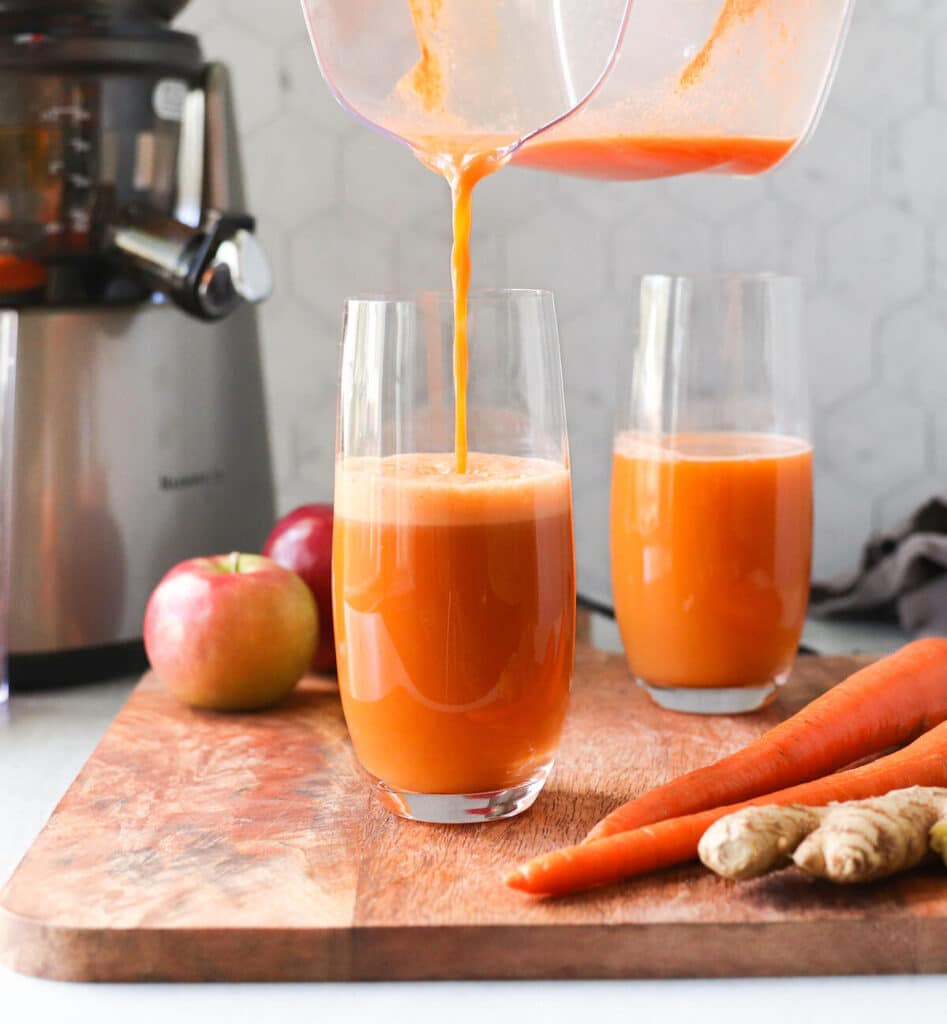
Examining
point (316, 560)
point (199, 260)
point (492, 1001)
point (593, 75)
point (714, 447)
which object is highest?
point (593, 75)

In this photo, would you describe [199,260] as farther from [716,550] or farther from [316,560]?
[716,550]

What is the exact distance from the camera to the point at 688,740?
1047 millimetres

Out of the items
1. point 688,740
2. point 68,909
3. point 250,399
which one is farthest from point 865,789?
point 250,399

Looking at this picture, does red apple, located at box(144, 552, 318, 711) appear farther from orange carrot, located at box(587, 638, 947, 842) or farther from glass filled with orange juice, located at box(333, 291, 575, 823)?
orange carrot, located at box(587, 638, 947, 842)

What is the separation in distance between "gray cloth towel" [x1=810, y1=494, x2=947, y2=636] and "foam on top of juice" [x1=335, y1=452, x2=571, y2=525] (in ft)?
2.06

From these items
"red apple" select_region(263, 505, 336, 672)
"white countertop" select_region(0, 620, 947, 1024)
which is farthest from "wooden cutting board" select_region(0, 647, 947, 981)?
"red apple" select_region(263, 505, 336, 672)

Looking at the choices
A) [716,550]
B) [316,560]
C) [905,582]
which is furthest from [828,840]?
[905,582]

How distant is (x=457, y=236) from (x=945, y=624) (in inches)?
28.1

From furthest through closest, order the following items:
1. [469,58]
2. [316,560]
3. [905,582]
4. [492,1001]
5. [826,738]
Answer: [905,582] < [316,560] < [826,738] < [469,58] < [492,1001]

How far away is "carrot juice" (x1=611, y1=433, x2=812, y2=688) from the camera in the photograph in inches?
43.1

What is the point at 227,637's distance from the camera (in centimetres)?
110

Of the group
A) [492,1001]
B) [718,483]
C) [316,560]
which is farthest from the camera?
[316,560]

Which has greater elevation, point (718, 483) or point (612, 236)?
point (612, 236)

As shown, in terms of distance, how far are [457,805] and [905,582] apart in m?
0.69
